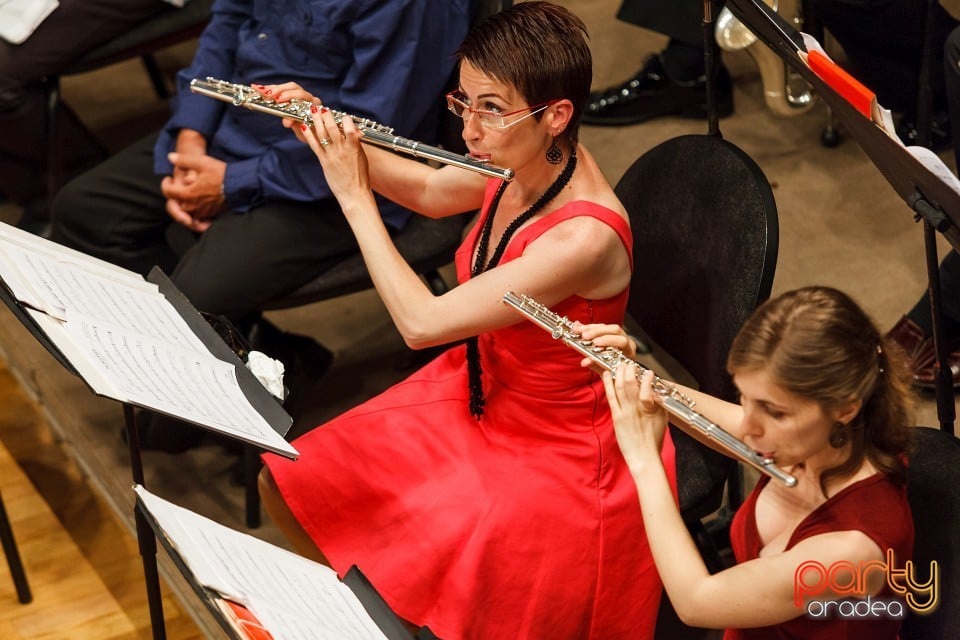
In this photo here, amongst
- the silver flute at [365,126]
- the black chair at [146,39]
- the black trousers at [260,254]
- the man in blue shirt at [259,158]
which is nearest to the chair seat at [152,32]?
the black chair at [146,39]

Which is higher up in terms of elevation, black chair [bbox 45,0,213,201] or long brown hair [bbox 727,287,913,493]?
black chair [bbox 45,0,213,201]

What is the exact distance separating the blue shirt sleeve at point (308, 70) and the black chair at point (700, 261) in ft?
1.52

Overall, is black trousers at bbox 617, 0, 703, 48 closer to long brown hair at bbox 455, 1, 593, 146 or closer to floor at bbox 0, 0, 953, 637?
floor at bbox 0, 0, 953, 637

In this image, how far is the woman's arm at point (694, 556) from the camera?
4.43 feet

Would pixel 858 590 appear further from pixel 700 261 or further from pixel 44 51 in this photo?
pixel 44 51

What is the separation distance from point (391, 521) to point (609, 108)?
5.90 feet

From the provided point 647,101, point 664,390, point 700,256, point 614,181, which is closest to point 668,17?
point 647,101

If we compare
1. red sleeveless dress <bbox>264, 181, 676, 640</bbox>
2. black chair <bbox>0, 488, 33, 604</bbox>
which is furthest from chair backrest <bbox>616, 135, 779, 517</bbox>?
black chair <bbox>0, 488, 33, 604</bbox>

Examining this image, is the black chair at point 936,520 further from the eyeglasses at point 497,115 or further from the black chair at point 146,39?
the black chair at point 146,39

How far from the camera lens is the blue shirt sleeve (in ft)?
7.23

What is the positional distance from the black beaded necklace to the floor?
73cm

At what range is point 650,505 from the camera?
1470 millimetres

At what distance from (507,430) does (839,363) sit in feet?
2.17

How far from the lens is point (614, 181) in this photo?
3098 millimetres
